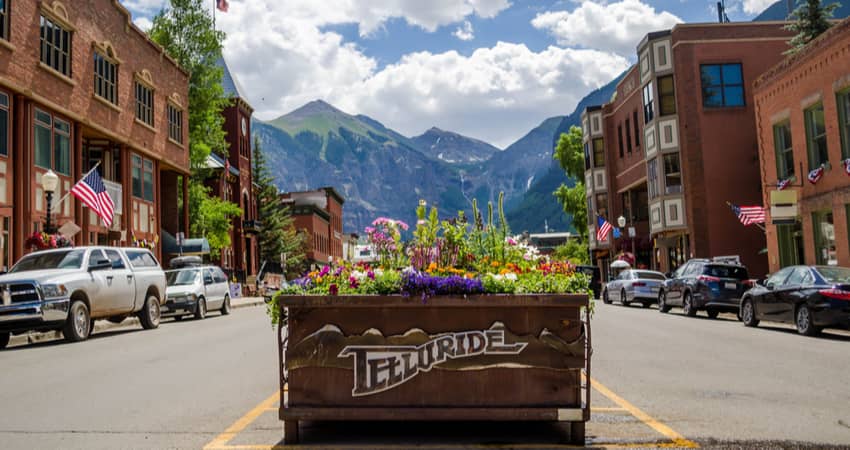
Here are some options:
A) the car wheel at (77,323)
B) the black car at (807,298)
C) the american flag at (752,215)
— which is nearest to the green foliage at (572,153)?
the american flag at (752,215)

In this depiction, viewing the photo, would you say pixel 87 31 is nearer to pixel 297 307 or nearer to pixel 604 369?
pixel 604 369

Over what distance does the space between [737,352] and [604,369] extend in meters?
3.48

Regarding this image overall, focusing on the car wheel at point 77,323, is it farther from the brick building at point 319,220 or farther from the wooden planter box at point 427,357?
the brick building at point 319,220

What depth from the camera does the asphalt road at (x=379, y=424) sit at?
620 cm

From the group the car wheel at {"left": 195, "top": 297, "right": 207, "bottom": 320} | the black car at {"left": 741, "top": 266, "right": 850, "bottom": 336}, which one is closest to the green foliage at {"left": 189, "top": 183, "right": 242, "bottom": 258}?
the car wheel at {"left": 195, "top": 297, "right": 207, "bottom": 320}

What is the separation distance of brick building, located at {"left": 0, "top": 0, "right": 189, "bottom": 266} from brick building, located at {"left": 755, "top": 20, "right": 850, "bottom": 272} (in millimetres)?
24411

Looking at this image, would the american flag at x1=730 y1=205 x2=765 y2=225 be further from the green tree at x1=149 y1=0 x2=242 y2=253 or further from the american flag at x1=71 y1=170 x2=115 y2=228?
the green tree at x1=149 y1=0 x2=242 y2=253

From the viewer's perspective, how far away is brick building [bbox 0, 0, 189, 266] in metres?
23.7

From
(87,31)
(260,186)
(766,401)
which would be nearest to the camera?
(766,401)

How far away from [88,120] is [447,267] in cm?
2612

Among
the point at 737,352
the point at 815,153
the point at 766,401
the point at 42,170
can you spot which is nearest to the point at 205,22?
the point at 42,170

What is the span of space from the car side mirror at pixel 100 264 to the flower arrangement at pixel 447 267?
37.4 feet

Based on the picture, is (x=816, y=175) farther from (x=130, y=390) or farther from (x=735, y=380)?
(x=130, y=390)

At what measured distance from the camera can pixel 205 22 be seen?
137 feet
